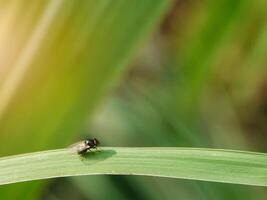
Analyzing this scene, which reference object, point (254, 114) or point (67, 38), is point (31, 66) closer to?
point (67, 38)

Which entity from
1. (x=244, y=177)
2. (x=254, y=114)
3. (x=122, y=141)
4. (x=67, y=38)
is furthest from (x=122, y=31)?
(x=254, y=114)

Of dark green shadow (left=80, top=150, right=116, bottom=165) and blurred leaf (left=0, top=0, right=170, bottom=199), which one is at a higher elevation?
blurred leaf (left=0, top=0, right=170, bottom=199)

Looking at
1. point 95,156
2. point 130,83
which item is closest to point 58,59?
point 95,156

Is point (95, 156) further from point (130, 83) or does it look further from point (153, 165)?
point (130, 83)

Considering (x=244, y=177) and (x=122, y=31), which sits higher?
(x=122, y=31)
